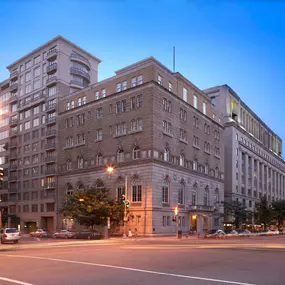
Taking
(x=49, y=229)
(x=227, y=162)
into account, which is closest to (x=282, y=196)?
(x=227, y=162)

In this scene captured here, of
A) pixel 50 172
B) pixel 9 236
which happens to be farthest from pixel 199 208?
pixel 9 236

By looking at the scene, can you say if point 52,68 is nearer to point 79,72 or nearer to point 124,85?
point 79,72

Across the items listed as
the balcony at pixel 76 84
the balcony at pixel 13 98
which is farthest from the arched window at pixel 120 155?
the balcony at pixel 13 98

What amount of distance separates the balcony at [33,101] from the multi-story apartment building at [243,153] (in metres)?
43.3

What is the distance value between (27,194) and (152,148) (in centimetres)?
4073

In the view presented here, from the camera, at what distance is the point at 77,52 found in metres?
93.4

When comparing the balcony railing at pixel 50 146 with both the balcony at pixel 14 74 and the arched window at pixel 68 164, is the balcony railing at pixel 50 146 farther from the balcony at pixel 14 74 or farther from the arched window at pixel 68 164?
the balcony at pixel 14 74

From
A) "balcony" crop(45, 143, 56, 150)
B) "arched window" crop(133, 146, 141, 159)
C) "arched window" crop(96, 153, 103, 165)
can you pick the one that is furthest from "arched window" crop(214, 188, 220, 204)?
"balcony" crop(45, 143, 56, 150)

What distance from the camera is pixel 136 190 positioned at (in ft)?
226

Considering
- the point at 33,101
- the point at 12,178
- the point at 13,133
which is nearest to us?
the point at 33,101

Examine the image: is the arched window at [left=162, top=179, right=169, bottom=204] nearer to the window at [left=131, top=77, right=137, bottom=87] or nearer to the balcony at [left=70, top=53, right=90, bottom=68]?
the window at [left=131, top=77, right=137, bottom=87]

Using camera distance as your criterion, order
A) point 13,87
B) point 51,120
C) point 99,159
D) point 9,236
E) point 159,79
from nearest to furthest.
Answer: point 9,236 < point 159,79 < point 99,159 < point 51,120 < point 13,87

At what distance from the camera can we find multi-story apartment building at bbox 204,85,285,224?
105062mm

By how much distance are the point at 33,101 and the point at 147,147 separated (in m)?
38.5
